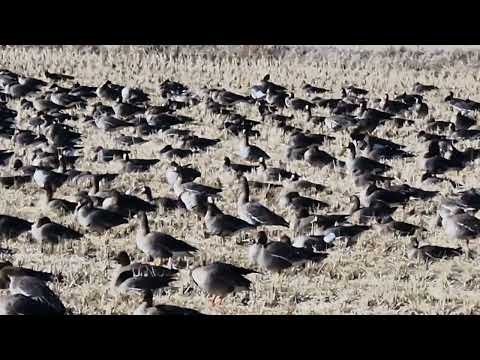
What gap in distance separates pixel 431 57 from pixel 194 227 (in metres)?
20.2

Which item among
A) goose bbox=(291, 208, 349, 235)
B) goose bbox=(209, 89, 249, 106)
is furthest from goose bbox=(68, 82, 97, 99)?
goose bbox=(291, 208, 349, 235)

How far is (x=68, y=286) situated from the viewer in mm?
9242

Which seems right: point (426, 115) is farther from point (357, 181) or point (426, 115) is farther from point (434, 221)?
point (434, 221)

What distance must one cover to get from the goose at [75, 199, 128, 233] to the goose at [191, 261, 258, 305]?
2.56 meters

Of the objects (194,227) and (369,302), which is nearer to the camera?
(369,302)

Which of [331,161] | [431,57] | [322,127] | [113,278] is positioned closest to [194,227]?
[113,278]

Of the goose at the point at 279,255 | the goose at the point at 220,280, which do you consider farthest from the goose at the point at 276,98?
the goose at the point at 220,280

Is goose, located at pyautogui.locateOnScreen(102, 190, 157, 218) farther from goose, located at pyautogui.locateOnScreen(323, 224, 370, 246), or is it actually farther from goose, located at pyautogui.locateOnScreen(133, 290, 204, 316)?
goose, located at pyautogui.locateOnScreen(133, 290, 204, 316)

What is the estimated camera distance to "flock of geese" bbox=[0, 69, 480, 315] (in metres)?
9.38

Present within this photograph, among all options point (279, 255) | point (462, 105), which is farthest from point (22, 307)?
point (462, 105)

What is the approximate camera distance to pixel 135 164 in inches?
578

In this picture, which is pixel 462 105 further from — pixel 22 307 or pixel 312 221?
pixel 22 307

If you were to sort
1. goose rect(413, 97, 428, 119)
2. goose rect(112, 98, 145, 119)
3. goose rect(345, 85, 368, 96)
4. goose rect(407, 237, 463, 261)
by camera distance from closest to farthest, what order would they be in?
goose rect(407, 237, 463, 261) → goose rect(112, 98, 145, 119) → goose rect(413, 97, 428, 119) → goose rect(345, 85, 368, 96)

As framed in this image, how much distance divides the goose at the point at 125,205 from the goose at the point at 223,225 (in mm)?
1112
